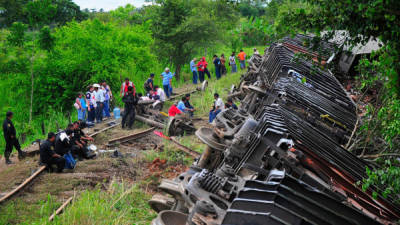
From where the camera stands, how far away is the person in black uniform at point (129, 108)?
14.3 m

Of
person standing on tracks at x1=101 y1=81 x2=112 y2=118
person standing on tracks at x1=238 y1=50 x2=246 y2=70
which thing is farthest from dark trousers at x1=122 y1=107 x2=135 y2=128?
person standing on tracks at x1=238 y1=50 x2=246 y2=70

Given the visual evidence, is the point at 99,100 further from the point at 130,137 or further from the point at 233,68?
the point at 233,68

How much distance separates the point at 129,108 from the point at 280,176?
1087 cm

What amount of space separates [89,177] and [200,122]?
746 cm

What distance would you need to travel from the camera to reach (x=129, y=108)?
14.7 metres

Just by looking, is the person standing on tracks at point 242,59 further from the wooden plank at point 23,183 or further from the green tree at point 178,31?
the wooden plank at point 23,183

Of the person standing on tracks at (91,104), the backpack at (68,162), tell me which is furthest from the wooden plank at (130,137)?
the backpack at (68,162)

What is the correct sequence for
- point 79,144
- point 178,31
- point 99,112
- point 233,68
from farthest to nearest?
point 233,68 < point 178,31 < point 99,112 < point 79,144

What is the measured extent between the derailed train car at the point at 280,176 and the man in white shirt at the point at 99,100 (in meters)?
7.85

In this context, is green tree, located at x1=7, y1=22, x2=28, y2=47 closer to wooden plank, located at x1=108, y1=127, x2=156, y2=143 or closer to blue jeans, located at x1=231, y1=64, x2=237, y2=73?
wooden plank, located at x1=108, y1=127, x2=156, y2=143

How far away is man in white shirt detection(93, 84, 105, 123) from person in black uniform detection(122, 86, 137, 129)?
53.6 inches

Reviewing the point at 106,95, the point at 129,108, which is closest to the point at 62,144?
the point at 129,108

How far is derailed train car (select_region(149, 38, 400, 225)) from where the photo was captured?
4.15 meters

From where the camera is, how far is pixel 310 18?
5.37 meters
